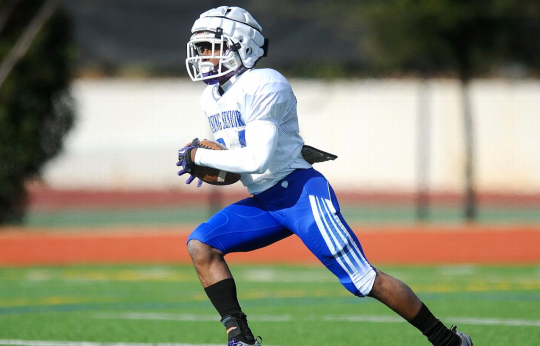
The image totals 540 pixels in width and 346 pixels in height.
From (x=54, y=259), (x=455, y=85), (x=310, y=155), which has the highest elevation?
(x=455, y=85)

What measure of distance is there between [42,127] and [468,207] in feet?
22.0

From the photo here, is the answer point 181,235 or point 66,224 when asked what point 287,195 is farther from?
point 66,224

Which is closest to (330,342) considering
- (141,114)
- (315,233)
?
(315,233)

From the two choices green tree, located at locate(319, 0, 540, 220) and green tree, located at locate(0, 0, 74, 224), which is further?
green tree, located at locate(0, 0, 74, 224)

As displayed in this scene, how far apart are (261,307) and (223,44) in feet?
12.3

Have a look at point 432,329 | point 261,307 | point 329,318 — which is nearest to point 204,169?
point 432,329

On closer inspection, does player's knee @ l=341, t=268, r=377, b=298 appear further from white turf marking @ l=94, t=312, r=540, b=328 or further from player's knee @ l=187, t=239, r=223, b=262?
white turf marking @ l=94, t=312, r=540, b=328

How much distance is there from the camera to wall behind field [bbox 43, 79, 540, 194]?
1795cm

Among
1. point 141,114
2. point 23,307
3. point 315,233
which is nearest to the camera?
point 315,233

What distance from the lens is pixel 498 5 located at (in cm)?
1402

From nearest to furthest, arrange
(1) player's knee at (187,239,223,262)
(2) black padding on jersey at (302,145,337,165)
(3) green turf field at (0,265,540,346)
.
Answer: (1) player's knee at (187,239,223,262), (2) black padding on jersey at (302,145,337,165), (3) green turf field at (0,265,540,346)

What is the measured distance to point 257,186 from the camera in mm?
5539

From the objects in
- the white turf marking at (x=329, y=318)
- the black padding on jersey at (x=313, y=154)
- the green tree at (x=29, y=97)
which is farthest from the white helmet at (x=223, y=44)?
the green tree at (x=29, y=97)

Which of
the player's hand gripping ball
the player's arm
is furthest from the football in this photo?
the player's arm
